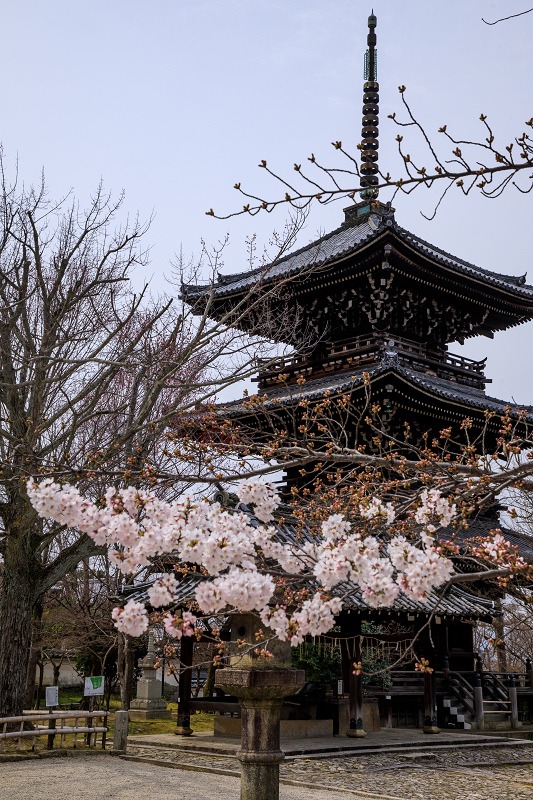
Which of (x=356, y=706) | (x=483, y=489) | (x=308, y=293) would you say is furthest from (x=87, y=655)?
(x=483, y=489)

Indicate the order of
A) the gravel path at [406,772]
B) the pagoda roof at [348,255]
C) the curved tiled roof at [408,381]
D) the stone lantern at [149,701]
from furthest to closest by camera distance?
the stone lantern at [149,701], the pagoda roof at [348,255], the curved tiled roof at [408,381], the gravel path at [406,772]

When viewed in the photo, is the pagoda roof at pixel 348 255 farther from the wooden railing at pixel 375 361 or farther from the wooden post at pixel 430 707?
the wooden post at pixel 430 707

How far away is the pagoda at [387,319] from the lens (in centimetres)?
1856

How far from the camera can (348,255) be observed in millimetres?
19094

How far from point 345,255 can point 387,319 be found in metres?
2.45

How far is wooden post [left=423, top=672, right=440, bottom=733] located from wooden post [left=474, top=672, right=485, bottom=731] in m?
1.85

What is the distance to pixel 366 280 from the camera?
20062mm

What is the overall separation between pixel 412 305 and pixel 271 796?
617 inches

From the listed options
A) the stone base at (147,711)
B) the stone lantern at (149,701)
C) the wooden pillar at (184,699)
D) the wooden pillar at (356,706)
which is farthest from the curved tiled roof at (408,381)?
the stone base at (147,711)

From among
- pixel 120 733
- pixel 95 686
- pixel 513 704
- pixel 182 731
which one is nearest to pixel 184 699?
pixel 182 731

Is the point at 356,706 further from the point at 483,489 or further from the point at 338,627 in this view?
the point at 483,489

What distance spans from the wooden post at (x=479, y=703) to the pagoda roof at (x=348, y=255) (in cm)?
1032

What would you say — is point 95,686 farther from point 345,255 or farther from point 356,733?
point 345,255

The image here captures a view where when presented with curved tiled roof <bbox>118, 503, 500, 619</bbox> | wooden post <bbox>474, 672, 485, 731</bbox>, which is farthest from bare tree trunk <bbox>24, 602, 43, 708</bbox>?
wooden post <bbox>474, 672, 485, 731</bbox>
